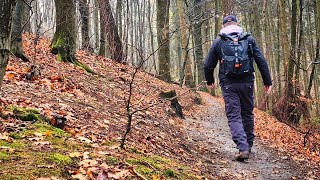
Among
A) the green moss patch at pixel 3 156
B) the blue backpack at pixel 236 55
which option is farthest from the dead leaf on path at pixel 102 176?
the blue backpack at pixel 236 55

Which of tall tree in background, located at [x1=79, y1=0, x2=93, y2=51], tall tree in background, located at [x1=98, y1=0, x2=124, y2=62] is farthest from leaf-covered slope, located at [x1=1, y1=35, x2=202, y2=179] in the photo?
tall tree in background, located at [x1=79, y1=0, x2=93, y2=51]

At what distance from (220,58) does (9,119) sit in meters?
3.00

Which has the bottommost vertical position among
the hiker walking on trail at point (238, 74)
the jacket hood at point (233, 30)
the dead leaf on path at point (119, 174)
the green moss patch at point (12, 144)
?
the dead leaf on path at point (119, 174)

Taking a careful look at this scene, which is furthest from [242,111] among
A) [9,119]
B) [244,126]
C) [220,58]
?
[9,119]

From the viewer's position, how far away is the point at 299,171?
16.5ft

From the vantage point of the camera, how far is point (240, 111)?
5.49m

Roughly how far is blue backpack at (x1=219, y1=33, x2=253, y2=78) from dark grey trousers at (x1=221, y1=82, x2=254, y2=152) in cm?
21

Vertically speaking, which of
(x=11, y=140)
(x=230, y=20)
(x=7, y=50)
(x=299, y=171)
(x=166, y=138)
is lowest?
(x=299, y=171)

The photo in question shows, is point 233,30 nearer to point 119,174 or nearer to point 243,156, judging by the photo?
point 243,156

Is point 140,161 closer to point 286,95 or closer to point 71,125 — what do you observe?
point 71,125

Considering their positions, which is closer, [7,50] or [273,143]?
[7,50]

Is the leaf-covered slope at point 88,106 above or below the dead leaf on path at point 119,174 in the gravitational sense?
above

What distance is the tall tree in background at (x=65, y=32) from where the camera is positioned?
9.30m

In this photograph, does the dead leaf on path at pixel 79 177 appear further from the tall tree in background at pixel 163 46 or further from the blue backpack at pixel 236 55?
the tall tree in background at pixel 163 46
